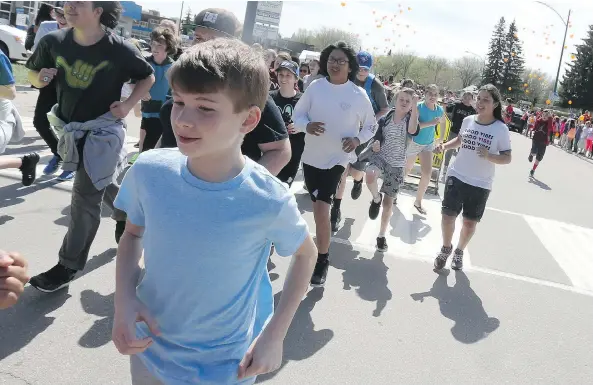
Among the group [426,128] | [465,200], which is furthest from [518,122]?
[465,200]

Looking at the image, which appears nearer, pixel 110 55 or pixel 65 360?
pixel 65 360

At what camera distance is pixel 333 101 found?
15.3 ft

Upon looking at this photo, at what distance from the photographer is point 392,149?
6.12 meters

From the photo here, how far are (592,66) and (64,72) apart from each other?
204 ft

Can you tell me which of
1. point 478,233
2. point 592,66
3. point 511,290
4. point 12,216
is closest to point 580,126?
point 478,233

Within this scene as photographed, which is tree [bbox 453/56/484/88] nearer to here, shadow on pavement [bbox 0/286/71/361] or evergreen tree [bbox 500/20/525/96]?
evergreen tree [bbox 500/20/525/96]

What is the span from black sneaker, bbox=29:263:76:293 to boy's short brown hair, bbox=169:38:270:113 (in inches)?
103

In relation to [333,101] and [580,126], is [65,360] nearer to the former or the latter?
[333,101]

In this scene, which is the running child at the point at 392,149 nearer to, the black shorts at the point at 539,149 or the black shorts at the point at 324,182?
the black shorts at the point at 324,182

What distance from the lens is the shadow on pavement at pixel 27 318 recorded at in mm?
3092

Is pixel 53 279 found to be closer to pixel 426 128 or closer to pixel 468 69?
pixel 426 128

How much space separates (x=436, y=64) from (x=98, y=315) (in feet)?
308

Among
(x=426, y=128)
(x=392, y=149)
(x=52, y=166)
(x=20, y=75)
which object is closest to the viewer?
(x=392, y=149)

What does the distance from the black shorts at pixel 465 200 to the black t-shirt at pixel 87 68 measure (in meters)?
3.35
